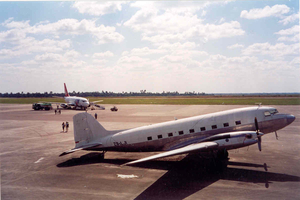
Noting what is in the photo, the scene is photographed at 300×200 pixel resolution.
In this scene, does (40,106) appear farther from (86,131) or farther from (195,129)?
(195,129)

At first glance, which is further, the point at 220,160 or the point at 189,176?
the point at 220,160

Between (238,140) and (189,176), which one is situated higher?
(238,140)

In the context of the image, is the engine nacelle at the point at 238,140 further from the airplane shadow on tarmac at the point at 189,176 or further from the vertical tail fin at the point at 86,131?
the vertical tail fin at the point at 86,131

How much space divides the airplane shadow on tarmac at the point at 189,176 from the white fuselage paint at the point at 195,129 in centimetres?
164

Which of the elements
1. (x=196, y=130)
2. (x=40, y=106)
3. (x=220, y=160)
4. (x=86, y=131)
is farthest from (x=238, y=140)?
(x=40, y=106)

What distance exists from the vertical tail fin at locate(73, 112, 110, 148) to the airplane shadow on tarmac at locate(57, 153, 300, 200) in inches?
70.1

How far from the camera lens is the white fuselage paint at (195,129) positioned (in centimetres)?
1574

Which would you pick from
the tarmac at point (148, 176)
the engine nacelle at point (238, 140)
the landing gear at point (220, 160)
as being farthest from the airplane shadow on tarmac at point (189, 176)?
the engine nacelle at point (238, 140)

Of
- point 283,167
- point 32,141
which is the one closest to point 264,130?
point 283,167

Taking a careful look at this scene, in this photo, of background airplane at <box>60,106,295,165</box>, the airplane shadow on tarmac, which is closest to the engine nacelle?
background airplane at <box>60,106,295,165</box>

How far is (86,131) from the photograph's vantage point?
17641 mm

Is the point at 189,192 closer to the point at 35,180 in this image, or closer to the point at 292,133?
the point at 35,180

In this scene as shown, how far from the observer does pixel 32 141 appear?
2586 cm

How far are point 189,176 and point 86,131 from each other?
940 centimetres
